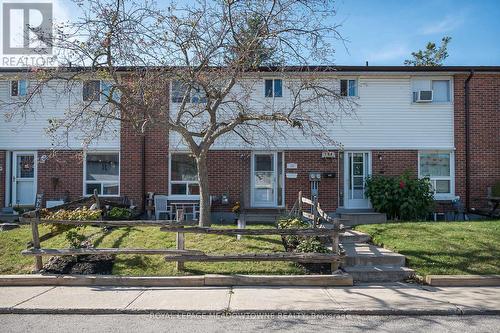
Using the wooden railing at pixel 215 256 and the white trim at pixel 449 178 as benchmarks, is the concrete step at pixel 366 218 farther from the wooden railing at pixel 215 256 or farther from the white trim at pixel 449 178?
the wooden railing at pixel 215 256

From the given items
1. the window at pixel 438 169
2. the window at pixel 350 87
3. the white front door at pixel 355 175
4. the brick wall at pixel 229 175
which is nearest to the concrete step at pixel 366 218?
the white front door at pixel 355 175

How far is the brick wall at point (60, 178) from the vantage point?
15719mm

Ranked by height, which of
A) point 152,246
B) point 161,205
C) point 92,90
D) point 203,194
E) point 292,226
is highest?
point 92,90

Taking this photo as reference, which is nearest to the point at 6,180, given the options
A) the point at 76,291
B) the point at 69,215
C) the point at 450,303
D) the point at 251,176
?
the point at 69,215

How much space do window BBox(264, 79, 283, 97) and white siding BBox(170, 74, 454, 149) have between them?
0.53ft

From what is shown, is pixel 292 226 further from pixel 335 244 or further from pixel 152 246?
pixel 152 246

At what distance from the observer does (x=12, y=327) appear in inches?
233

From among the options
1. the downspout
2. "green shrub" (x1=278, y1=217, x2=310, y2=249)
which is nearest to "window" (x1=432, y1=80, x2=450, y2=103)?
the downspout

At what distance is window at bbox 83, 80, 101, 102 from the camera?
400 inches

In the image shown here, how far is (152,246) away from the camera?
385 inches

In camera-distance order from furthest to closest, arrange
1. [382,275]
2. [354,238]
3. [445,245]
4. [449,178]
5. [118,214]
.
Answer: [449,178] < [118,214] < [354,238] < [445,245] < [382,275]

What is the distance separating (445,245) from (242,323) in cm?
578

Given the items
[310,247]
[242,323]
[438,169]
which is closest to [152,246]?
[310,247]

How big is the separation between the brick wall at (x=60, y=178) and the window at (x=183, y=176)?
10.8 feet
